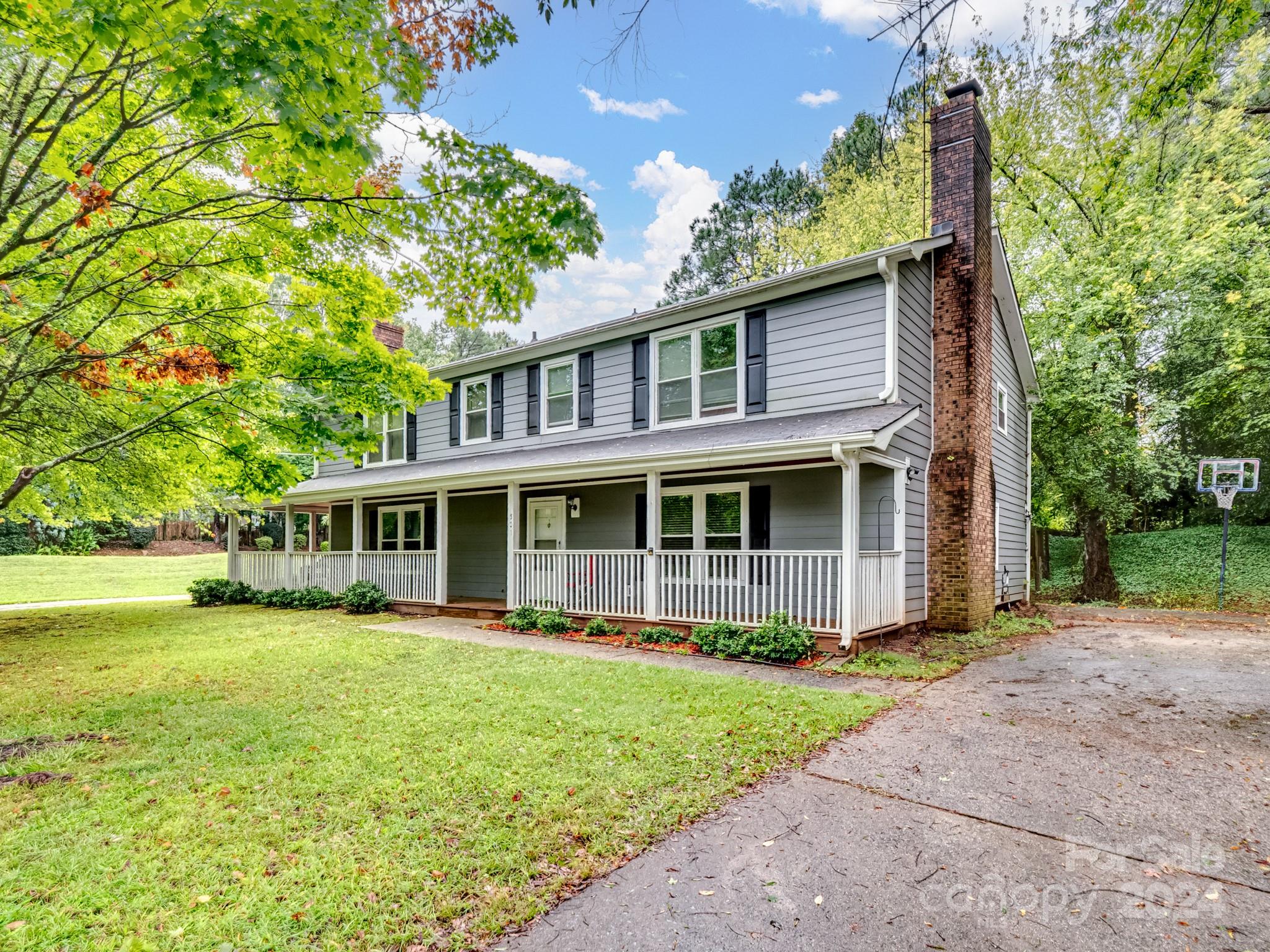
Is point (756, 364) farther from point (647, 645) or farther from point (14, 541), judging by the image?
point (14, 541)

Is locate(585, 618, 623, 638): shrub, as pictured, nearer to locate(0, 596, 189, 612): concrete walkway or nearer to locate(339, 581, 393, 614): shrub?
locate(339, 581, 393, 614): shrub

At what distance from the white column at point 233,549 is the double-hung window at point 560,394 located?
32.8 feet

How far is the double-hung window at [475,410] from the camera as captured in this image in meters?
14.8

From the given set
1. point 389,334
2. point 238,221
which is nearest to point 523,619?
point 238,221

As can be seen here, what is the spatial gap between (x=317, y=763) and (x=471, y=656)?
406 cm

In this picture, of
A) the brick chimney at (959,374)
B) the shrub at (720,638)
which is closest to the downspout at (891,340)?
the brick chimney at (959,374)

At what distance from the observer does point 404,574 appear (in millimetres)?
13961

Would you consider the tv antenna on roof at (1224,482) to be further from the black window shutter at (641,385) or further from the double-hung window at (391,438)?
the double-hung window at (391,438)

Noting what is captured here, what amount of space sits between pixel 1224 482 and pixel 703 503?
14.6m

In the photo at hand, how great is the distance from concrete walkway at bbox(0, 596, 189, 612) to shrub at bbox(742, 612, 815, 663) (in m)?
17.1

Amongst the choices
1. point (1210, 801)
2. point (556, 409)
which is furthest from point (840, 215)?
point (1210, 801)

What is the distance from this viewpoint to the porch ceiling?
324 inches

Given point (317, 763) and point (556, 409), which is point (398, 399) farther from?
point (317, 763)

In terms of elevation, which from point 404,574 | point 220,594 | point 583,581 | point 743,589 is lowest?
point 220,594
